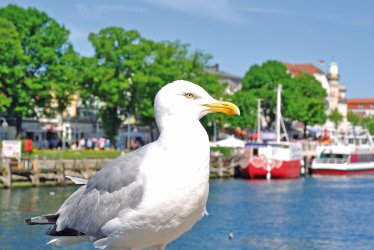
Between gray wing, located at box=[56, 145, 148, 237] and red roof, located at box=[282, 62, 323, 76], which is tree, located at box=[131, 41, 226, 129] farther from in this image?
red roof, located at box=[282, 62, 323, 76]

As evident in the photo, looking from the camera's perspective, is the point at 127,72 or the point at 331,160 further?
the point at 331,160

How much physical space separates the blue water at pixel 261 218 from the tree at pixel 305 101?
36.4m

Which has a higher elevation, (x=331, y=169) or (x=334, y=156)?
(x=334, y=156)

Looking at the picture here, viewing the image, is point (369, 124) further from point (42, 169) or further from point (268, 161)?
point (42, 169)

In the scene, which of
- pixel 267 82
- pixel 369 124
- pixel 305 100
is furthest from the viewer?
pixel 369 124

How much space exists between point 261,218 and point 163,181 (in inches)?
1109

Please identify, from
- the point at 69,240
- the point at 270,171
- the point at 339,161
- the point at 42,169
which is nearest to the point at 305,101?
the point at 339,161

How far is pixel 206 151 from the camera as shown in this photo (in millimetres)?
6074

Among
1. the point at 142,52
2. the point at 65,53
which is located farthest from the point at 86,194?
the point at 142,52

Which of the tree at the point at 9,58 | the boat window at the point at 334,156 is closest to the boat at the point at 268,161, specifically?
the boat window at the point at 334,156

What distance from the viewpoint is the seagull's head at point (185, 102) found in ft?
20.1

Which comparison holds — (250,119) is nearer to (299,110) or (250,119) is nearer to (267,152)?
(299,110)

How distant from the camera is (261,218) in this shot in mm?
33719

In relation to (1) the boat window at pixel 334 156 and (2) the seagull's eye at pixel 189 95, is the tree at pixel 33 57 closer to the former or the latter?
(1) the boat window at pixel 334 156
